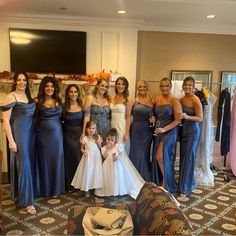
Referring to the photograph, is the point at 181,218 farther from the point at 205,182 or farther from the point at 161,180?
the point at 205,182

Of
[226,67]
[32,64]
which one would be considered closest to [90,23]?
[32,64]

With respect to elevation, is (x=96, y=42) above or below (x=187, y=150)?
above

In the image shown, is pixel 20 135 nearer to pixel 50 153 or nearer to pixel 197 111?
pixel 50 153

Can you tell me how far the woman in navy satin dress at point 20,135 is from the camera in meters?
2.99

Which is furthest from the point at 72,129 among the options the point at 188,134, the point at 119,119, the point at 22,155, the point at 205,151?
the point at 205,151

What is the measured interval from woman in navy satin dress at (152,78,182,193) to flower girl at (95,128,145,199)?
36cm

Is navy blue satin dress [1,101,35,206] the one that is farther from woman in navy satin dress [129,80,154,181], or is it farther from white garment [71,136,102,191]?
woman in navy satin dress [129,80,154,181]

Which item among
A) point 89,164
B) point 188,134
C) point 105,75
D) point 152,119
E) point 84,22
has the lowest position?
point 89,164

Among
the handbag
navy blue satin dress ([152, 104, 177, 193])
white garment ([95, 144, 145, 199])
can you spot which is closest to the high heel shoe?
white garment ([95, 144, 145, 199])

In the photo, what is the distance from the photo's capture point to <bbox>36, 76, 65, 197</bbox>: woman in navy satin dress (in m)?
3.33

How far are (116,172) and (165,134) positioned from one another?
2.64 ft

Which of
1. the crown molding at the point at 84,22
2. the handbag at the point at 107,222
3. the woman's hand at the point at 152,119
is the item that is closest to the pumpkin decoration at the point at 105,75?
the crown molding at the point at 84,22

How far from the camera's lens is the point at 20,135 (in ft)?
10.1

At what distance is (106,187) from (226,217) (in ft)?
4.75
